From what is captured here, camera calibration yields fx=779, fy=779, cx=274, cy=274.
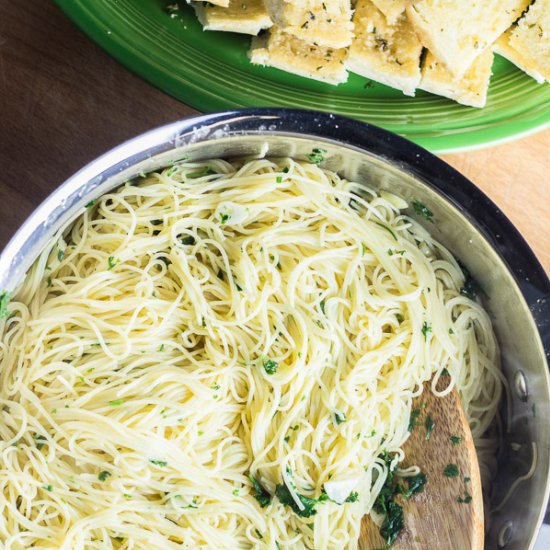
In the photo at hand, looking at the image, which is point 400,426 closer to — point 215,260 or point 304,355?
point 304,355

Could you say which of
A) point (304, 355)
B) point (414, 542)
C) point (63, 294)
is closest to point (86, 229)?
point (63, 294)

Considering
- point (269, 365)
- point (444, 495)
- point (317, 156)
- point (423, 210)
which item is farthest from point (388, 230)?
point (444, 495)

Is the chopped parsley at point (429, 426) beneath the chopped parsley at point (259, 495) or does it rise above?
above

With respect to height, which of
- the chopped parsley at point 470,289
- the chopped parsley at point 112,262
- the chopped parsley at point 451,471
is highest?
the chopped parsley at point 470,289

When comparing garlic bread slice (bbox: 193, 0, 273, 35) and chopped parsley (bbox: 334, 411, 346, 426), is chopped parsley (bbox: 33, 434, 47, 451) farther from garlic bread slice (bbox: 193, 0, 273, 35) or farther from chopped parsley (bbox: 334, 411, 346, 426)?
garlic bread slice (bbox: 193, 0, 273, 35)

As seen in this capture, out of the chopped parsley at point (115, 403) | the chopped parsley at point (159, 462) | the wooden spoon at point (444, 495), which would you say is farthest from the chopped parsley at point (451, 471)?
the chopped parsley at point (115, 403)

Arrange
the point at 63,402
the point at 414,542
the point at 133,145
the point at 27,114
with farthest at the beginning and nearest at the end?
the point at 27,114
the point at 414,542
the point at 63,402
the point at 133,145

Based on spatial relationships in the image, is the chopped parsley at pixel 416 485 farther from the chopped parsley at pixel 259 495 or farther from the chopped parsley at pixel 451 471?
the chopped parsley at pixel 259 495
